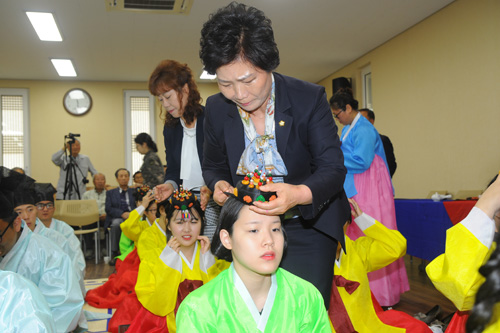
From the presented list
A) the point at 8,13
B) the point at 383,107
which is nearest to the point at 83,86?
the point at 8,13

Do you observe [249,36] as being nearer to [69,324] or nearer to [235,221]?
[235,221]

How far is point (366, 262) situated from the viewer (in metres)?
2.70

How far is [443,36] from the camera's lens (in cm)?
573

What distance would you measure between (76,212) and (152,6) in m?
3.05

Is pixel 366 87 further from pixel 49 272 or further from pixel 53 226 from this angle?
pixel 49 272

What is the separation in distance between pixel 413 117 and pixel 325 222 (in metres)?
5.36

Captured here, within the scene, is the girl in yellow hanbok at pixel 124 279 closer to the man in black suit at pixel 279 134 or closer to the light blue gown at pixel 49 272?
the light blue gown at pixel 49 272

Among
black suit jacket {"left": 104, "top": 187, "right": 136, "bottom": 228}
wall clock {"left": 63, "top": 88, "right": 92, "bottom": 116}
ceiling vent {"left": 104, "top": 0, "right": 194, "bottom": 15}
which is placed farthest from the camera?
wall clock {"left": 63, "top": 88, "right": 92, "bottom": 116}

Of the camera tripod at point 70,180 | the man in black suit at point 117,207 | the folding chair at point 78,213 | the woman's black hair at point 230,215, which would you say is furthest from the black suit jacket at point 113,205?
the woman's black hair at point 230,215

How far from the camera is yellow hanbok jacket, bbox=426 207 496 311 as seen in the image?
1.13 meters

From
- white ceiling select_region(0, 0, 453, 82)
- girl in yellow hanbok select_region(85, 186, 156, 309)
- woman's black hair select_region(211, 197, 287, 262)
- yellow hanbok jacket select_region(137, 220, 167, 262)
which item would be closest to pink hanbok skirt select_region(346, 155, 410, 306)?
yellow hanbok jacket select_region(137, 220, 167, 262)

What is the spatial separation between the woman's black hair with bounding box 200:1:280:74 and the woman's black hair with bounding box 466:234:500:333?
92cm

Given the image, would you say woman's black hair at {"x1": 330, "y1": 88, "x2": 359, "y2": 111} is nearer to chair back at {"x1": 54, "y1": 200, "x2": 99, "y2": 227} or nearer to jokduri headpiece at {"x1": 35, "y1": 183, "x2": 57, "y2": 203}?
jokduri headpiece at {"x1": 35, "y1": 183, "x2": 57, "y2": 203}

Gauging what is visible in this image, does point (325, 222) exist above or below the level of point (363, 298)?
above
